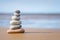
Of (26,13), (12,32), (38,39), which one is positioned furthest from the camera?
(26,13)

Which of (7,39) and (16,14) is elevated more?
(16,14)

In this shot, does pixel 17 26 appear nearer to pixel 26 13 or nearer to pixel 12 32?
pixel 12 32

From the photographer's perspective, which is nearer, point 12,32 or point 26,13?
point 12,32

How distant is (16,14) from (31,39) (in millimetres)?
900

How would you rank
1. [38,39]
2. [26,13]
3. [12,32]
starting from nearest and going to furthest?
[38,39] < [12,32] < [26,13]

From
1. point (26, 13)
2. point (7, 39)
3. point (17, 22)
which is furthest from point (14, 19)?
point (26, 13)

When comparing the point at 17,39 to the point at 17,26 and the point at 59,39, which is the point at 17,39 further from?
the point at 17,26

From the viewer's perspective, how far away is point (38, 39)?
3.09 metres

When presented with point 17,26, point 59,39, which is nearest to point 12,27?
point 17,26

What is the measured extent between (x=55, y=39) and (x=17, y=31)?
931mm

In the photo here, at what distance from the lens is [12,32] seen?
3.85m

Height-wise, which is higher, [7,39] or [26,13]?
[26,13]

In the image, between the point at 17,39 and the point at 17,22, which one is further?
the point at 17,22

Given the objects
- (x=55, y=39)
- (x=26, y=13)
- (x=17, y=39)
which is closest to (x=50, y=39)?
(x=55, y=39)
